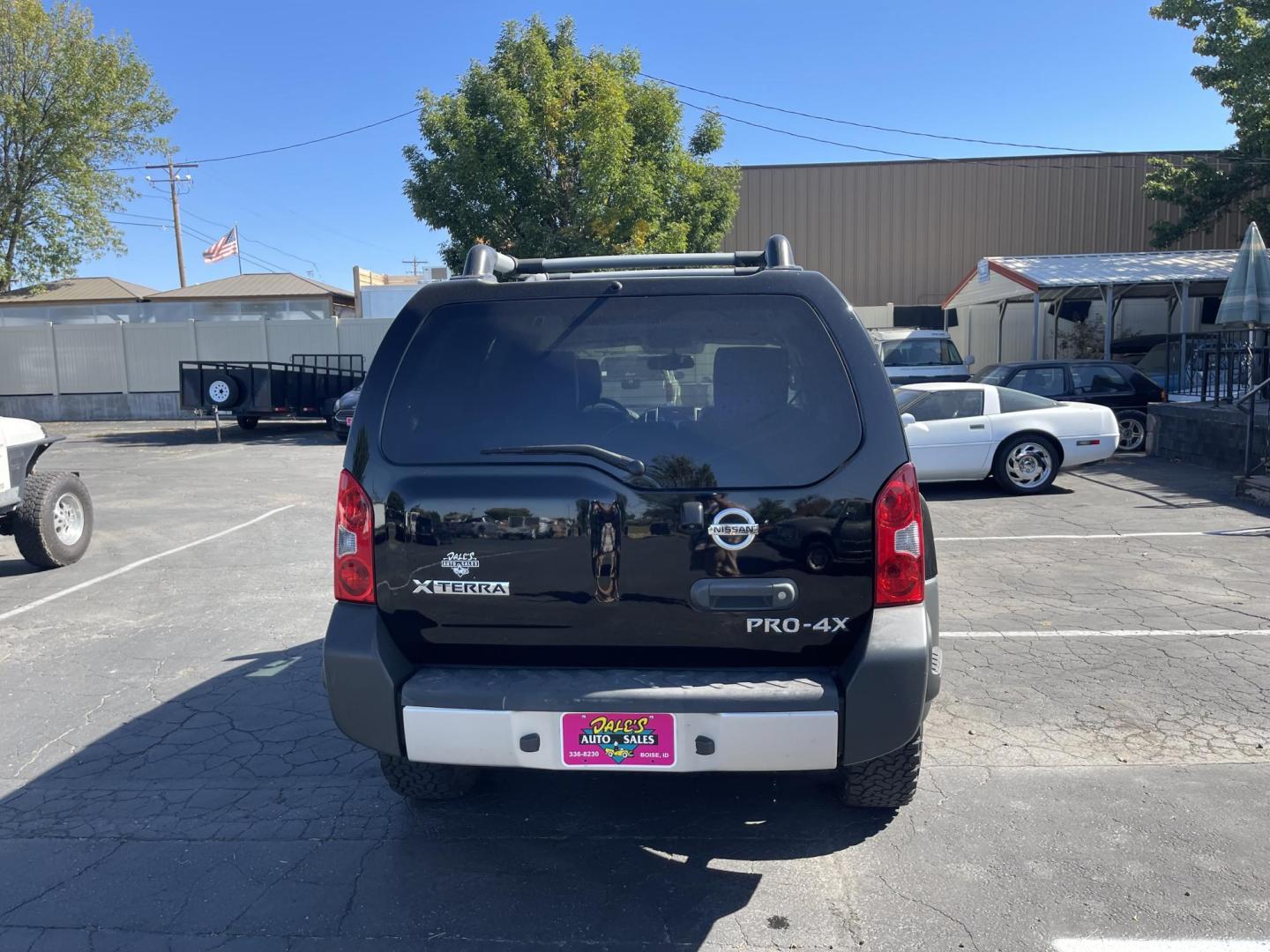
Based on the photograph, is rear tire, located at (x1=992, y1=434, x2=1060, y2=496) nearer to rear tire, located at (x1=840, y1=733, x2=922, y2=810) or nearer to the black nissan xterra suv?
rear tire, located at (x1=840, y1=733, x2=922, y2=810)

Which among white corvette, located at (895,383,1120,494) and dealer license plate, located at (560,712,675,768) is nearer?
dealer license plate, located at (560,712,675,768)

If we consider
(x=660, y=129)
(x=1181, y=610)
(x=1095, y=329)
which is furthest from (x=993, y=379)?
(x=1095, y=329)

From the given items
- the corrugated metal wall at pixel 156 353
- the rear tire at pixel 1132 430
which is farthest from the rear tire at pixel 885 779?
the corrugated metal wall at pixel 156 353

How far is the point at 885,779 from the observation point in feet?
10.9

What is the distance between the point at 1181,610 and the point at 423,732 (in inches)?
205

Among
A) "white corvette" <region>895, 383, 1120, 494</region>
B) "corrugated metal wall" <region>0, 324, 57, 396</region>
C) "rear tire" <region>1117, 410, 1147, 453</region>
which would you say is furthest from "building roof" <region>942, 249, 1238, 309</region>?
"corrugated metal wall" <region>0, 324, 57, 396</region>

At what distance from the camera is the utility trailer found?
20562mm

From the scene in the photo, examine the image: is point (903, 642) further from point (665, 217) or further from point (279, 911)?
point (665, 217)

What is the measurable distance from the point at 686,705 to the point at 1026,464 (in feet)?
30.1

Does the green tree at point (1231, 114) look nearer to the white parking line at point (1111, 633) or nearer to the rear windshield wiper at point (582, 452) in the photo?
the white parking line at point (1111, 633)

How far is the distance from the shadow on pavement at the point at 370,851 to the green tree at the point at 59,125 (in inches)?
1028

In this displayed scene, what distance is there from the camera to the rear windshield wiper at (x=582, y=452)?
9.52 feet

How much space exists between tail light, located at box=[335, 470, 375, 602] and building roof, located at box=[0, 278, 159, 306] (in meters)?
39.5

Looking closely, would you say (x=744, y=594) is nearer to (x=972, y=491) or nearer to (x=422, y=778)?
(x=422, y=778)
